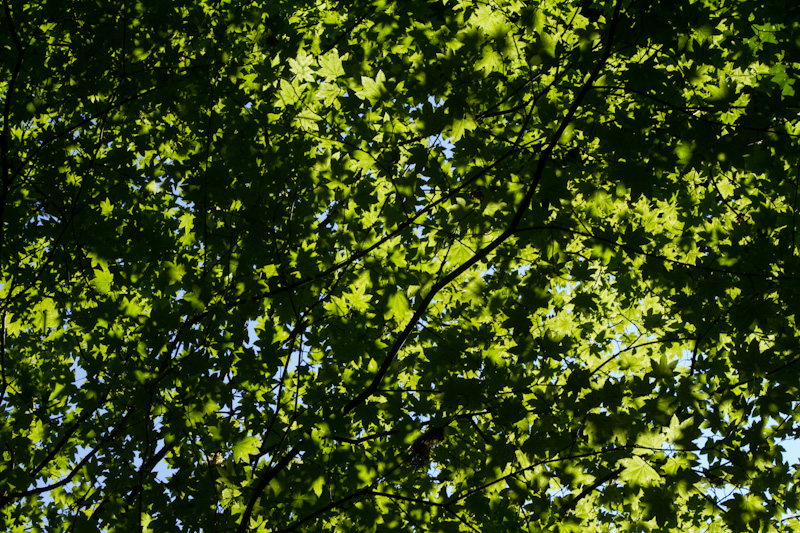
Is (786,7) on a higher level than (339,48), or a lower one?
lower

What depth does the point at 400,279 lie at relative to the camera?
325cm

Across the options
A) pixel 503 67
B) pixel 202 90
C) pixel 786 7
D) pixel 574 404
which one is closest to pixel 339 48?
pixel 202 90

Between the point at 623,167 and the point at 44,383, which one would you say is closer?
the point at 623,167

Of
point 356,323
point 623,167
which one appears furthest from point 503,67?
point 356,323

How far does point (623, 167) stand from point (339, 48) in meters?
2.81

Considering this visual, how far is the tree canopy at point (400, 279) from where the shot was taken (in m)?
2.83

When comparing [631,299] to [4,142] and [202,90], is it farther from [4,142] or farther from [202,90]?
[4,142]

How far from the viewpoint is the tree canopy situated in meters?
2.83

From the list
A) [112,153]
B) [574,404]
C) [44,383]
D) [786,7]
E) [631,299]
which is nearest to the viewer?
[574,404]

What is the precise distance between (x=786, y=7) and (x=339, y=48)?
123 inches

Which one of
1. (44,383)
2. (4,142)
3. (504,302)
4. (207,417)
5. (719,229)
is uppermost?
(719,229)

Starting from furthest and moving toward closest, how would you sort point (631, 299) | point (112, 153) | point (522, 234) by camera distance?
point (631, 299), point (112, 153), point (522, 234)

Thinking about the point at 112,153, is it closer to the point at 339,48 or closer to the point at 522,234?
the point at 339,48

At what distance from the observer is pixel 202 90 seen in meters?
4.05
